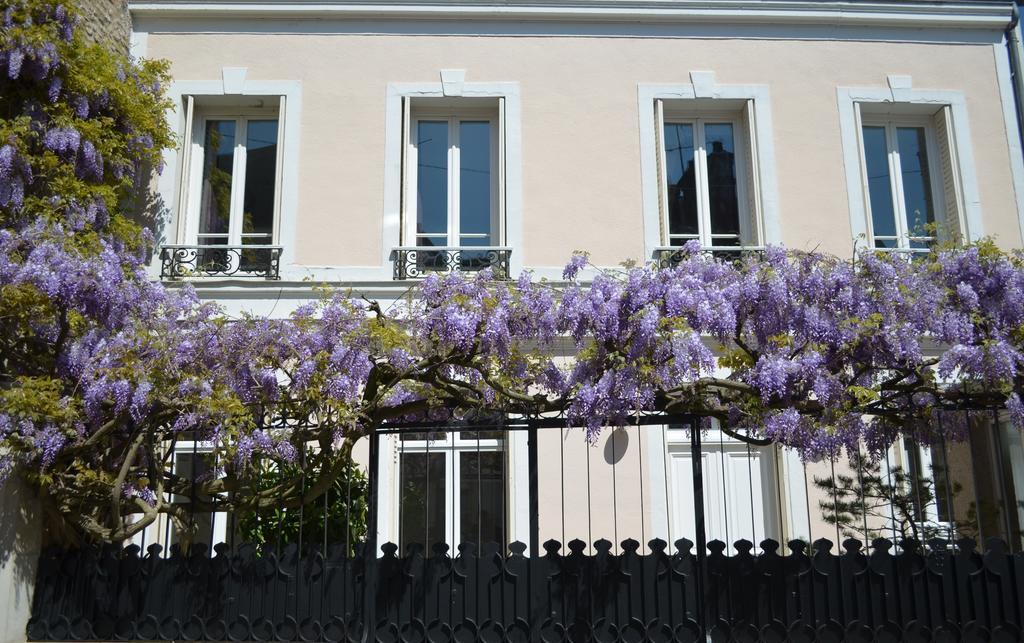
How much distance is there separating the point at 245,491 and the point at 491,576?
190 centimetres

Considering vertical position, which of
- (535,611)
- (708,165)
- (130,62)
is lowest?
(535,611)

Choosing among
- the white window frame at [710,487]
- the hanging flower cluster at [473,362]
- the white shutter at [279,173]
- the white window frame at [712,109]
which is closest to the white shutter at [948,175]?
the white window frame at [712,109]

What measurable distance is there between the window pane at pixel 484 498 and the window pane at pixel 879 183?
14.9ft

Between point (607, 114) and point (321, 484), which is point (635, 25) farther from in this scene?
point (321, 484)

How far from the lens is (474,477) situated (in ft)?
29.6

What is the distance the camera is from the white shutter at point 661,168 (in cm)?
948

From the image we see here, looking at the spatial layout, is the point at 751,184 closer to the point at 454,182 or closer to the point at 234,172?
the point at 454,182

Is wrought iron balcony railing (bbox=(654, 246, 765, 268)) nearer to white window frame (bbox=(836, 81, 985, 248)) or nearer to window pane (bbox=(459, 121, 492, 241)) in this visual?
white window frame (bbox=(836, 81, 985, 248))

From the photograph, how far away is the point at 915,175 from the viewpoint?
10.0 metres

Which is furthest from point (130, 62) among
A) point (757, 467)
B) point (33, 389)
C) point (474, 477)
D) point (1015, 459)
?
point (1015, 459)

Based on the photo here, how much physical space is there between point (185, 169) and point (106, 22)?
1593 mm

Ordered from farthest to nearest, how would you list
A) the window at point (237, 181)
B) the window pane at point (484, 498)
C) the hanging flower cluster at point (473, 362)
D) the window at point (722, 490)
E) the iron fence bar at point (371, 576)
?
the window at point (237, 181), the window at point (722, 490), the window pane at point (484, 498), the iron fence bar at point (371, 576), the hanging flower cluster at point (473, 362)

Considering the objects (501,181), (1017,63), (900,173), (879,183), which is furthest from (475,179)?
(1017,63)

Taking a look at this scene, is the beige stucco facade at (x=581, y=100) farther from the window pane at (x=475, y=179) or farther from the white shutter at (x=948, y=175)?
the window pane at (x=475, y=179)
